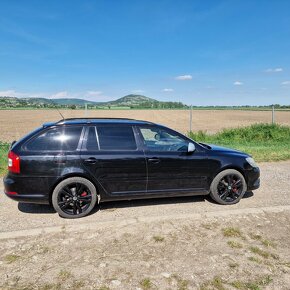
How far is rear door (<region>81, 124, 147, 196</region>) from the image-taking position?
4633 mm

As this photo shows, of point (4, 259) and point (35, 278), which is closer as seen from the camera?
point (35, 278)

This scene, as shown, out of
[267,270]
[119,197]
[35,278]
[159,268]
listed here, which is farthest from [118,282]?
[119,197]

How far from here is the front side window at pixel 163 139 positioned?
199 inches

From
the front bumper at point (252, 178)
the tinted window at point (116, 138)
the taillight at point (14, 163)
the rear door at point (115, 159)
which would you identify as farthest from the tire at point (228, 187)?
the taillight at point (14, 163)

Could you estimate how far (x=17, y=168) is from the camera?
173 inches

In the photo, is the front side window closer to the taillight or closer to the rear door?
the rear door

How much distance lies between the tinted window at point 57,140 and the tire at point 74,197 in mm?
535

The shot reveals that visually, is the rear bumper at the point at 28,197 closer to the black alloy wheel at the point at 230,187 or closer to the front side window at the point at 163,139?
the front side window at the point at 163,139

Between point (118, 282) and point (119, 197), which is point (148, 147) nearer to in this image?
point (119, 197)

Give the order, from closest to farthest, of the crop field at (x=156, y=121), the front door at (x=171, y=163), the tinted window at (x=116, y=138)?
1. the tinted window at (x=116, y=138)
2. the front door at (x=171, y=163)
3. the crop field at (x=156, y=121)

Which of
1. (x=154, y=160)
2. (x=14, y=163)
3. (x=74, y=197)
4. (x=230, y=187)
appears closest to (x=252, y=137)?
(x=230, y=187)

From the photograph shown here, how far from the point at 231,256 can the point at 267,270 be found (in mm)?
419

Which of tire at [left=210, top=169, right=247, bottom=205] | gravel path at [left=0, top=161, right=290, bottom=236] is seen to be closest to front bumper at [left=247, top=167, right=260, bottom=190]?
tire at [left=210, top=169, right=247, bottom=205]

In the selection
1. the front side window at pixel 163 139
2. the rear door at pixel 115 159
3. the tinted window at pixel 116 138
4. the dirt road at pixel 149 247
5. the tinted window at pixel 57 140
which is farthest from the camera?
the front side window at pixel 163 139
